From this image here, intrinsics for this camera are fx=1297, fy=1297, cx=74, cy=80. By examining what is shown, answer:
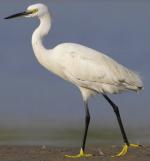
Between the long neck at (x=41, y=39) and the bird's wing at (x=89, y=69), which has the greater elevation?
the long neck at (x=41, y=39)

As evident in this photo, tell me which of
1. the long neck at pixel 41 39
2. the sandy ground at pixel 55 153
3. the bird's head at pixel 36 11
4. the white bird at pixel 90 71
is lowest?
the sandy ground at pixel 55 153

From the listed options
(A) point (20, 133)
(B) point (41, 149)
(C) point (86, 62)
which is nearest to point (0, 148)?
(B) point (41, 149)

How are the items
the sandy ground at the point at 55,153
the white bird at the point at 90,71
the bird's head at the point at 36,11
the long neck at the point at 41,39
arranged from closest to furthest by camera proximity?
the sandy ground at the point at 55,153 < the white bird at the point at 90,71 < the long neck at the point at 41,39 < the bird's head at the point at 36,11

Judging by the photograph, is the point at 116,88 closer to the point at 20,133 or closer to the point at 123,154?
the point at 123,154

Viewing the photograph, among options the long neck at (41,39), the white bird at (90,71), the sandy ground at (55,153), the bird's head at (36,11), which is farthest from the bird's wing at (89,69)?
the sandy ground at (55,153)

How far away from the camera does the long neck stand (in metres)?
23.4

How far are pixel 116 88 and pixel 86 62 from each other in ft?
2.35

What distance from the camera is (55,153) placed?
75.1ft

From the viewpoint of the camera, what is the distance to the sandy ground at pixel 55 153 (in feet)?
72.6

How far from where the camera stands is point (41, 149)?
76.9 ft

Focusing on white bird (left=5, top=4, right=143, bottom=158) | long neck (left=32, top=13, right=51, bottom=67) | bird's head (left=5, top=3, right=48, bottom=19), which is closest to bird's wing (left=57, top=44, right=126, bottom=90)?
white bird (left=5, top=4, right=143, bottom=158)

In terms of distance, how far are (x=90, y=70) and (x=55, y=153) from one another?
1.62 metres

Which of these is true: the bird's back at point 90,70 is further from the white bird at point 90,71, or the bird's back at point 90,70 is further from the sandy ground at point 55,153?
the sandy ground at point 55,153

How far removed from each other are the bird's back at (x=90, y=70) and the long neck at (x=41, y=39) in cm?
25
